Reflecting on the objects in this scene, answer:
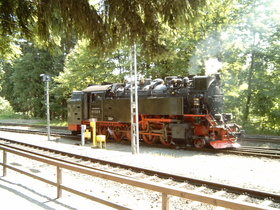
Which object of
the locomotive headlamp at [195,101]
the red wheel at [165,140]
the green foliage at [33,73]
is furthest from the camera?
the green foliage at [33,73]

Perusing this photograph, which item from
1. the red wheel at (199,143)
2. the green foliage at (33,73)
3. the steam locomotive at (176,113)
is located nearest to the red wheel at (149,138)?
the steam locomotive at (176,113)

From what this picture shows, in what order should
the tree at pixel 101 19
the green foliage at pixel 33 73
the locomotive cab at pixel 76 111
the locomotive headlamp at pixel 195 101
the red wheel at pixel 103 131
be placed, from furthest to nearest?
the green foliage at pixel 33 73 < the locomotive cab at pixel 76 111 < the red wheel at pixel 103 131 < the locomotive headlamp at pixel 195 101 < the tree at pixel 101 19

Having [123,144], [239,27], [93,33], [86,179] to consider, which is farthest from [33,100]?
[93,33]

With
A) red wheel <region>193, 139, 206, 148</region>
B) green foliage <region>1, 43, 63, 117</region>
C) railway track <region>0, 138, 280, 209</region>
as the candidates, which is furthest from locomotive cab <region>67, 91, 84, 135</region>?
green foliage <region>1, 43, 63, 117</region>

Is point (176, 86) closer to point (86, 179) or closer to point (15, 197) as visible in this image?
point (86, 179)

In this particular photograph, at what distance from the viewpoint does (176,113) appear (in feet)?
35.2

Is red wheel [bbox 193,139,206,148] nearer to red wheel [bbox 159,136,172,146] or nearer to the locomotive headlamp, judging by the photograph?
red wheel [bbox 159,136,172,146]

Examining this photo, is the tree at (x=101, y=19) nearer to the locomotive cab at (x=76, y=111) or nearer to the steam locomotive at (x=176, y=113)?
the steam locomotive at (x=176, y=113)

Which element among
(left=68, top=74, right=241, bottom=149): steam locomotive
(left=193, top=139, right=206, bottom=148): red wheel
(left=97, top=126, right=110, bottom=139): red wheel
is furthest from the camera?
(left=97, top=126, right=110, bottom=139): red wheel

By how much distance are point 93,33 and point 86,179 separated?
12.7 ft

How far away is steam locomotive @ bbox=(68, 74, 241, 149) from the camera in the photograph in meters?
10.4

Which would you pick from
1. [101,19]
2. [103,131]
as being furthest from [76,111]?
[101,19]

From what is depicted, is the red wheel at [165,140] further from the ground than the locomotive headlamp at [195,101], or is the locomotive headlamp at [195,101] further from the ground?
the locomotive headlamp at [195,101]

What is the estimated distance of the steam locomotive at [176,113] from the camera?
1037 centimetres
